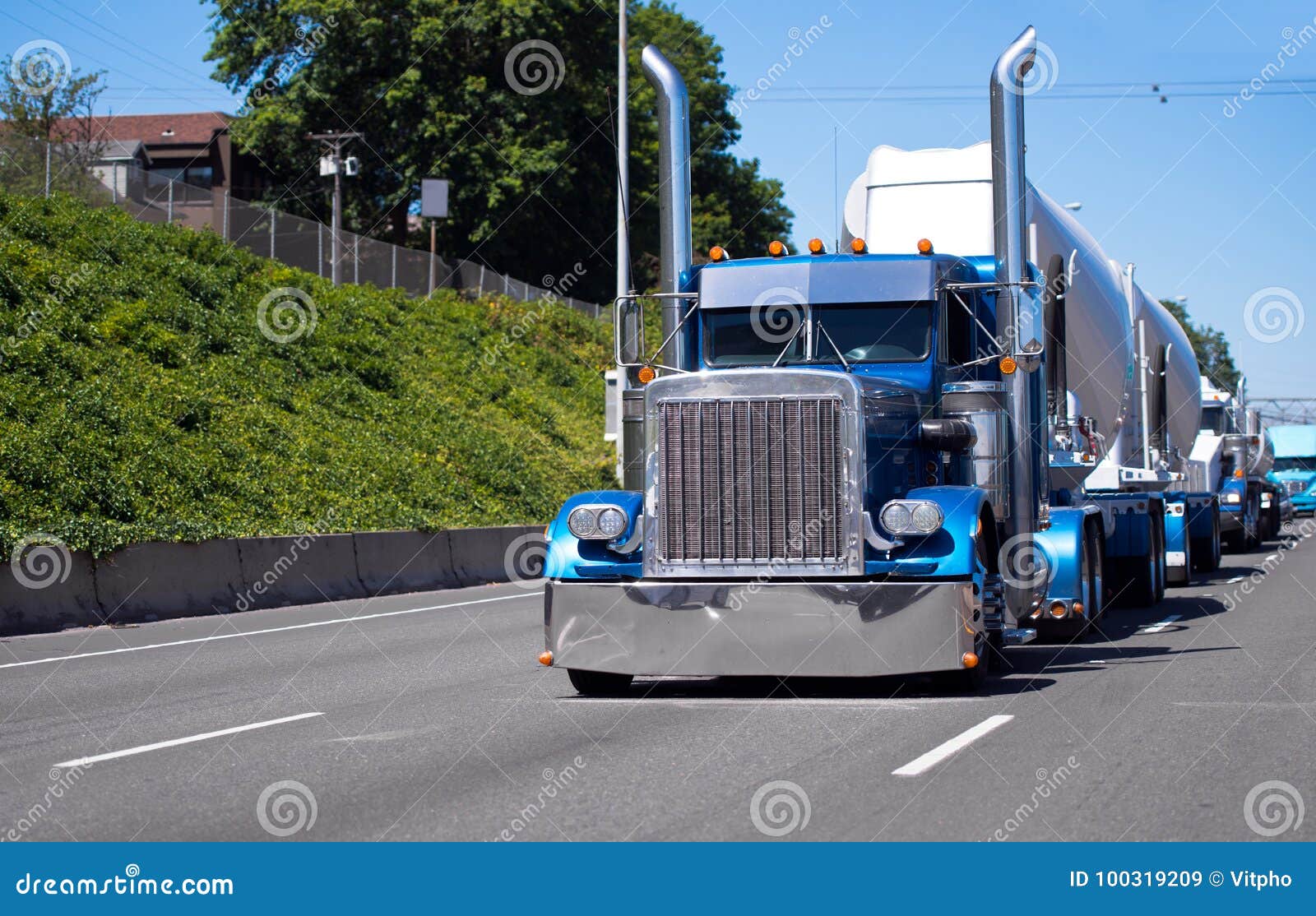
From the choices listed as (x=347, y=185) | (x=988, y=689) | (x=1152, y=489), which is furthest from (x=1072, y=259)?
(x=347, y=185)

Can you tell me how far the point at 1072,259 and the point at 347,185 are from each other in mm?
40953

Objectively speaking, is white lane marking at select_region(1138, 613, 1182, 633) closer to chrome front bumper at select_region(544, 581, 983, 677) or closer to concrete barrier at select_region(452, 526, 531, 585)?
chrome front bumper at select_region(544, 581, 983, 677)

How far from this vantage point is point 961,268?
12664mm

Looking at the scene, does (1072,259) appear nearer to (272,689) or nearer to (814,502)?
(814,502)

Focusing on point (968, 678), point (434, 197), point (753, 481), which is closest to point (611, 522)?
point (753, 481)

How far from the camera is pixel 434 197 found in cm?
4694

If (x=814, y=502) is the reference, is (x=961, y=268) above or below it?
above

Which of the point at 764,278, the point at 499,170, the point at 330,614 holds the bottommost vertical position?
the point at 330,614
